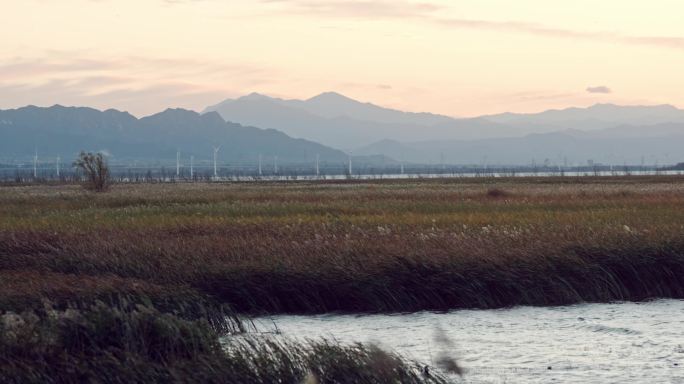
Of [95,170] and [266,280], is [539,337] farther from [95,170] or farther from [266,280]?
[95,170]

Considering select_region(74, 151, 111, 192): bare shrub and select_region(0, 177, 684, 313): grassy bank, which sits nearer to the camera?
select_region(0, 177, 684, 313): grassy bank

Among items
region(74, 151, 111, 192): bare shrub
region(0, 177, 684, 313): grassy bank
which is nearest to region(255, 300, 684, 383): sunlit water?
region(0, 177, 684, 313): grassy bank

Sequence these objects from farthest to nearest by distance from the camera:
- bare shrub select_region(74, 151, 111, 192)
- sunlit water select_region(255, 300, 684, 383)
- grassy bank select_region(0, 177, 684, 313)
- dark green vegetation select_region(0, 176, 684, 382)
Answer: bare shrub select_region(74, 151, 111, 192) < grassy bank select_region(0, 177, 684, 313) < sunlit water select_region(255, 300, 684, 383) < dark green vegetation select_region(0, 176, 684, 382)

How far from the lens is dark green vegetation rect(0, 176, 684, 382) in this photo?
45.6 feet

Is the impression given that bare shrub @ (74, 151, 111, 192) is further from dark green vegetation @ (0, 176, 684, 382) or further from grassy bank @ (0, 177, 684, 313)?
grassy bank @ (0, 177, 684, 313)

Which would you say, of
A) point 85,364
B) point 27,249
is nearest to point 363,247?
point 27,249

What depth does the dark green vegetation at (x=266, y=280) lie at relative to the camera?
1391 centimetres

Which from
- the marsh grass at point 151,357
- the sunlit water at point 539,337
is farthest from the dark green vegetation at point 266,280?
the sunlit water at point 539,337

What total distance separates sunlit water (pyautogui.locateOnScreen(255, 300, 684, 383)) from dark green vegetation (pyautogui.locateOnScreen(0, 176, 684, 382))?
2.87 feet

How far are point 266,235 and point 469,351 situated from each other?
11.8 m

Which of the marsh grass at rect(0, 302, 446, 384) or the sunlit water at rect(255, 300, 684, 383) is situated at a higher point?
the marsh grass at rect(0, 302, 446, 384)

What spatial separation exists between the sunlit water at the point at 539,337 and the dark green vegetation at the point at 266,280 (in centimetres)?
88

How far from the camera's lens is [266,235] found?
29641mm

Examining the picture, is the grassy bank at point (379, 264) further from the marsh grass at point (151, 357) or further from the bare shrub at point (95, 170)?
the bare shrub at point (95, 170)
